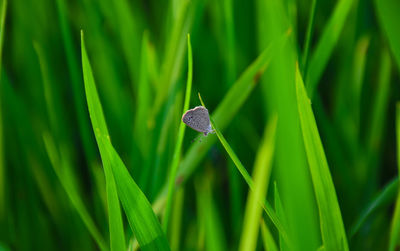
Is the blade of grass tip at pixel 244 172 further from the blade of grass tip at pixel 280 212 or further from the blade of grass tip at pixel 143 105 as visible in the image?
the blade of grass tip at pixel 143 105

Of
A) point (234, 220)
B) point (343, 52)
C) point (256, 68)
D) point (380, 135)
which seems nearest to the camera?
point (256, 68)

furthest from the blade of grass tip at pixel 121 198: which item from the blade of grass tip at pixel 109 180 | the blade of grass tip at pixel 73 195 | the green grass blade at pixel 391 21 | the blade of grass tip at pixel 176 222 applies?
the green grass blade at pixel 391 21

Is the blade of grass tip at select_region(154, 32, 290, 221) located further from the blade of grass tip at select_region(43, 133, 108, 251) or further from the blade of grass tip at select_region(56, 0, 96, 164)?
the blade of grass tip at select_region(56, 0, 96, 164)

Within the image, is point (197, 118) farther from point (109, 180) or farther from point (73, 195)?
point (73, 195)

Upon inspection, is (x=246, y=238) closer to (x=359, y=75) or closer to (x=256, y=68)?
(x=256, y=68)

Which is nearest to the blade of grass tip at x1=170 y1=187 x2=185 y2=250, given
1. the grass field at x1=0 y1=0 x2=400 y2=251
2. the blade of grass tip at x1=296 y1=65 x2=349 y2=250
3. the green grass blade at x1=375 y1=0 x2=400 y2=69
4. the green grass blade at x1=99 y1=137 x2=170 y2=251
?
the grass field at x1=0 y1=0 x2=400 y2=251

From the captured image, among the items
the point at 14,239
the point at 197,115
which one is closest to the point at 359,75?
the point at 197,115


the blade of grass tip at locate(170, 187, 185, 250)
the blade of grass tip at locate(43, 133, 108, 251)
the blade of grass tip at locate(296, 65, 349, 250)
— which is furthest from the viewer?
the blade of grass tip at locate(170, 187, 185, 250)
